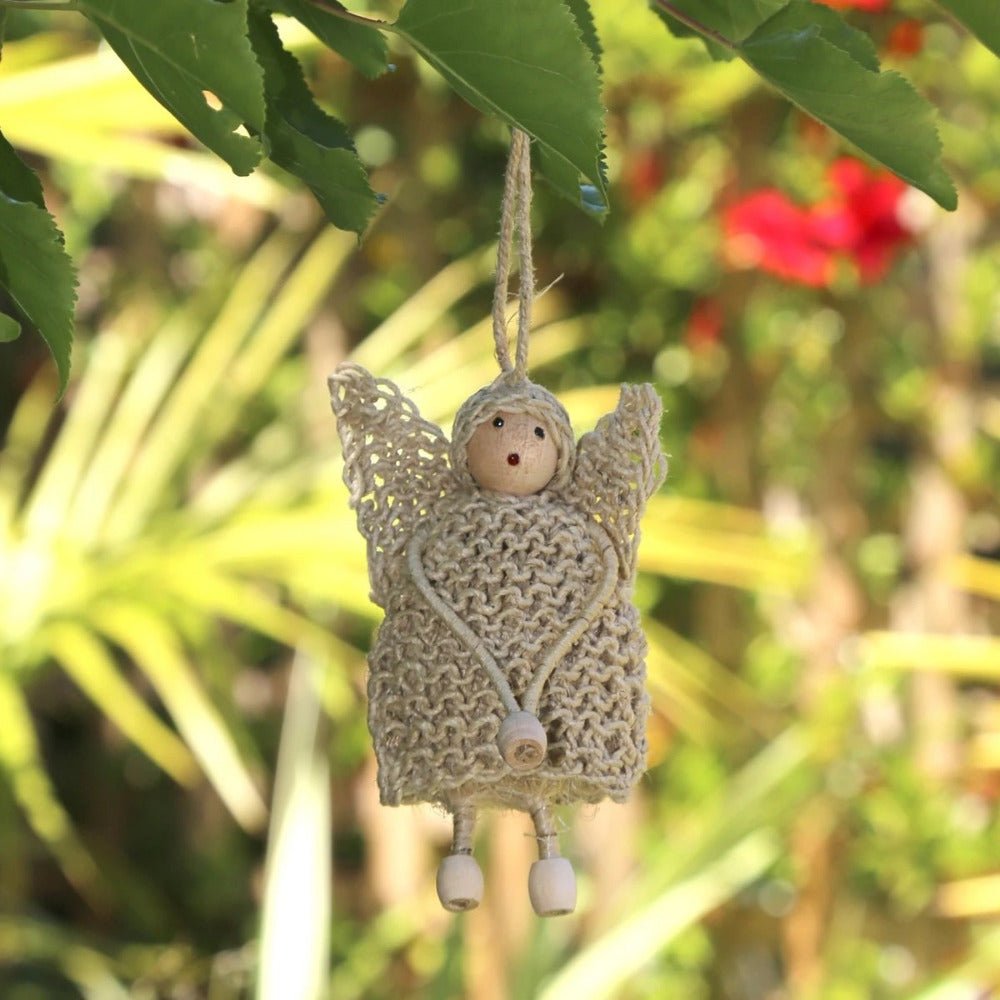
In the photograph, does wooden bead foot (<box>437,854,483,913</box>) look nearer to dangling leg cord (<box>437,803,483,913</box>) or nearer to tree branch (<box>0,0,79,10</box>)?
dangling leg cord (<box>437,803,483,913</box>)

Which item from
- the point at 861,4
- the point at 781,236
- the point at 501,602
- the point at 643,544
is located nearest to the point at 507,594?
the point at 501,602

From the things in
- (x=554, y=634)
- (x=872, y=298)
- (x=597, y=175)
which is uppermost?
(x=597, y=175)

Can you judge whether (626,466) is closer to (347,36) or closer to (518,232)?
(518,232)

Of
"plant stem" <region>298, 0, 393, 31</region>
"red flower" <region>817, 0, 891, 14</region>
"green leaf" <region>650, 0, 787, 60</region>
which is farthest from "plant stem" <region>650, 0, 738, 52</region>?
"red flower" <region>817, 0, 891, 14</region>

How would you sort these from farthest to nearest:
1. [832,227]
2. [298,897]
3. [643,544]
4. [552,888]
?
[832,227] < [643,544] < [298,897] < [552,888]

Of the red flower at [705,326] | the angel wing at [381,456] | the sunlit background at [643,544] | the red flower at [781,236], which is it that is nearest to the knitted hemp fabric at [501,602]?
the angel wing at [381,456]

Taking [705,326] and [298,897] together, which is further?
[705,326]

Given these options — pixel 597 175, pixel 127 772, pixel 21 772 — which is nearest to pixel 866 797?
pixel 21 772

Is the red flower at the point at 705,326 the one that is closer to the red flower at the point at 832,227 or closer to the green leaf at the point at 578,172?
the red flower at the point at 832,227

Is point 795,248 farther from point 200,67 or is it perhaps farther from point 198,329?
point 200,67
